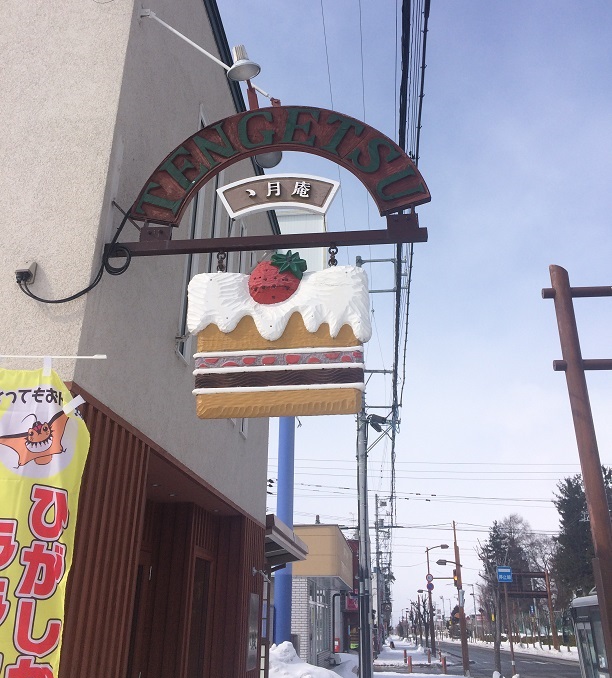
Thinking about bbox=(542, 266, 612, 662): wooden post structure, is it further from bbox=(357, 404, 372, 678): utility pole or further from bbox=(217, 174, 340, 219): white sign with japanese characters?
bbox=(357, 404, 372, 678): utility pole

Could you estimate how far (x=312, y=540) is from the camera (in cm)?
3044

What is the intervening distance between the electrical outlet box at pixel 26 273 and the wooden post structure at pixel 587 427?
236 inches

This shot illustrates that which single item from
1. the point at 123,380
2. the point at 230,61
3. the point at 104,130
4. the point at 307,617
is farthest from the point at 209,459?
the point at 307,617

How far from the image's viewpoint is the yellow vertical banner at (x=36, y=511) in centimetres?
396

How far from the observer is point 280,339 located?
5.25 m

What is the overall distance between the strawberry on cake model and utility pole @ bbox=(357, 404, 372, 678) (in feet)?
42.2

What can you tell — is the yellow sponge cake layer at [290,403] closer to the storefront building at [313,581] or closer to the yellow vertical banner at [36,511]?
the yellow vertical banner at [36,511]

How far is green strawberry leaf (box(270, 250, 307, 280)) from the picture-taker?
218 inches

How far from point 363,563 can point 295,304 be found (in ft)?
48.3

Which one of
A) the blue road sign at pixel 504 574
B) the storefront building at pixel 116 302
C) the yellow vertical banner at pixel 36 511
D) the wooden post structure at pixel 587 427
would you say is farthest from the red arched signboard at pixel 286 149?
the blue road sign at pixel 504 574

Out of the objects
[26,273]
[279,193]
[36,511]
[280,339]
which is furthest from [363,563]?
[36,511]

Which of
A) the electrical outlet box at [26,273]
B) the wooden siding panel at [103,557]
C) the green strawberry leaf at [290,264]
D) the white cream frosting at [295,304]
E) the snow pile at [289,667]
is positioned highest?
the green strawberry leaf at [290,264]

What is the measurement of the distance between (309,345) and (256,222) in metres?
8.58

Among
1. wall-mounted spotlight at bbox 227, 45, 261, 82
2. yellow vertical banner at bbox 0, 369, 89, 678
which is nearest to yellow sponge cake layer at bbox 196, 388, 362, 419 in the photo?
yellow vertical banner at bbox 0, 369, 89, 678
